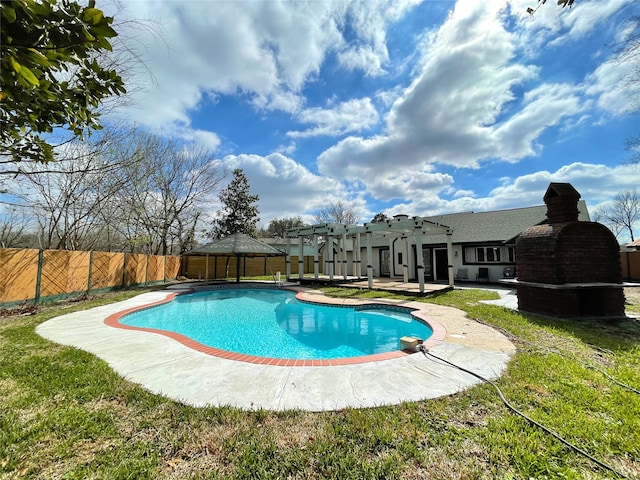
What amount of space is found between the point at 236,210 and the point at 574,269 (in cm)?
3398

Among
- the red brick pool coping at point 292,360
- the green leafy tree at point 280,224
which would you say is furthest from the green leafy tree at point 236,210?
the red brick pool coping at point 292,360

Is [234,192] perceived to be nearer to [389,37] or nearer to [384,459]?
[389,37]

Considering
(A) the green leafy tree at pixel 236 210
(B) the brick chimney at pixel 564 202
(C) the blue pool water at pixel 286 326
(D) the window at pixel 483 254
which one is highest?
(A) the green leafy tree at pixel 236 210

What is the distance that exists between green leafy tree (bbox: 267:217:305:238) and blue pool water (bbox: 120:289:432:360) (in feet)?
142

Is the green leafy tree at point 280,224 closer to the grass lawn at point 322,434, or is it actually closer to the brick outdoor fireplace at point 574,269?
the brick outdoor fireplace at point 574,269

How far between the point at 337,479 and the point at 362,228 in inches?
558

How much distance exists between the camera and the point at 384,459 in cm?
235

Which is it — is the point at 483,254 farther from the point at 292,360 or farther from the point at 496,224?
the point at 292,360

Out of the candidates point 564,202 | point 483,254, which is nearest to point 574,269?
point 564,202

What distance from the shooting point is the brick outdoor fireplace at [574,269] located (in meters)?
7.96

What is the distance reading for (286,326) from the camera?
368 inches

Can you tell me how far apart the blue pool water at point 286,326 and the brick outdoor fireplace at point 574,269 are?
4.06 metres

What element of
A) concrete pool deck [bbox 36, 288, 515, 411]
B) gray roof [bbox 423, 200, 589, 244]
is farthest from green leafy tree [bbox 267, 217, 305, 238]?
concrete pool deck [bbox 36, 288, 515, 411]

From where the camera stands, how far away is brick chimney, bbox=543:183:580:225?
864 cm
